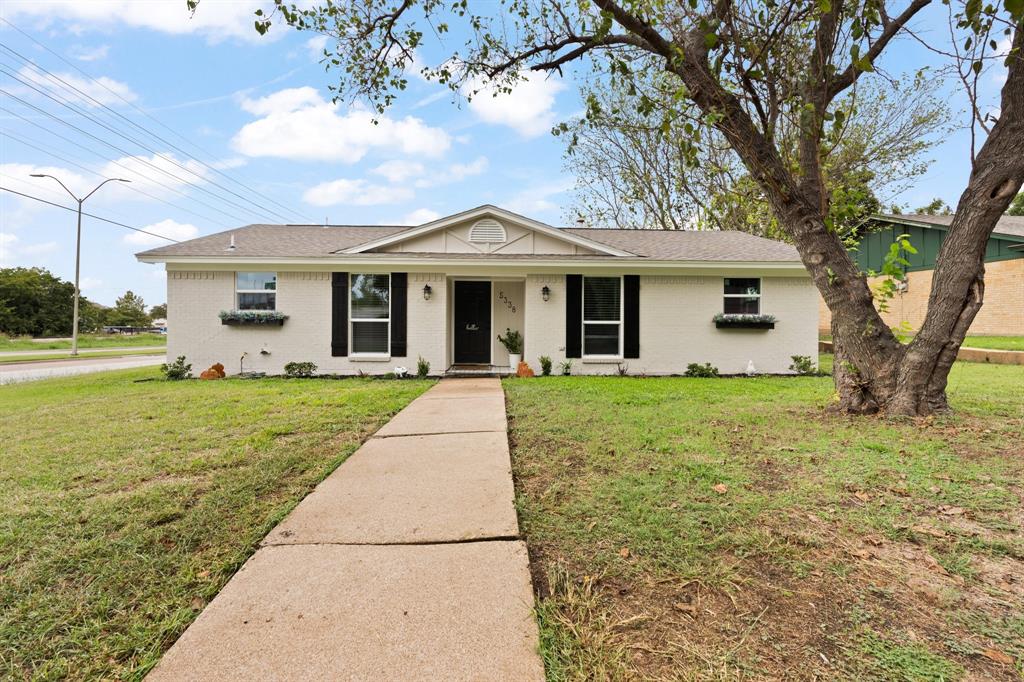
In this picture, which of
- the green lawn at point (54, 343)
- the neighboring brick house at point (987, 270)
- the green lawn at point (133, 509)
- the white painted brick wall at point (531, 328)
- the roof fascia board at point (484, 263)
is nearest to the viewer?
the green lawn at point (133, 509)

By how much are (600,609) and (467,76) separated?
726 centimetres

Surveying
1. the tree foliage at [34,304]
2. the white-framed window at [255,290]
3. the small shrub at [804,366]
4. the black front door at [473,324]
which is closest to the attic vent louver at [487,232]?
the black front door at [473,324]

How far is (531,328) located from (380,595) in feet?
25.9

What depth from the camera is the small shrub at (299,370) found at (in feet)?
30.2

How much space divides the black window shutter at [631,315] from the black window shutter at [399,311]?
4718mm

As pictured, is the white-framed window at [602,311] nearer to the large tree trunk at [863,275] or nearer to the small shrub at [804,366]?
the small shrub at [804,366]

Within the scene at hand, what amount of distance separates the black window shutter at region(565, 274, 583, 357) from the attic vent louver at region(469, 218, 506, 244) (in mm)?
1705

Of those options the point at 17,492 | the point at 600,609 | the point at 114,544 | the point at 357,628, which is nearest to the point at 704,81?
the point at 600,609

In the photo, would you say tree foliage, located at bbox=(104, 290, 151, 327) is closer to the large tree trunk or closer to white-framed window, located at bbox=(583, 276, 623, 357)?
white-framed window, located at bbox=(583, 276, 623, 357)

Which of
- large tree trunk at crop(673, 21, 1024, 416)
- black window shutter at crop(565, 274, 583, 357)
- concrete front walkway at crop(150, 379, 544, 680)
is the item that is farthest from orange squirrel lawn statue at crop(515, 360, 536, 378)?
concrete front walkway at crop(150, 379, 544, 680)

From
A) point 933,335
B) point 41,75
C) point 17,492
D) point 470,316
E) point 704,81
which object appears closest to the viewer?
point 17,492

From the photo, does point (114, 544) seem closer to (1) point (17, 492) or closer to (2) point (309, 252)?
(1) point (17, 492)

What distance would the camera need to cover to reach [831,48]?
4.57 meters

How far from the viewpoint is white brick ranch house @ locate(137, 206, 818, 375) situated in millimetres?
9234
